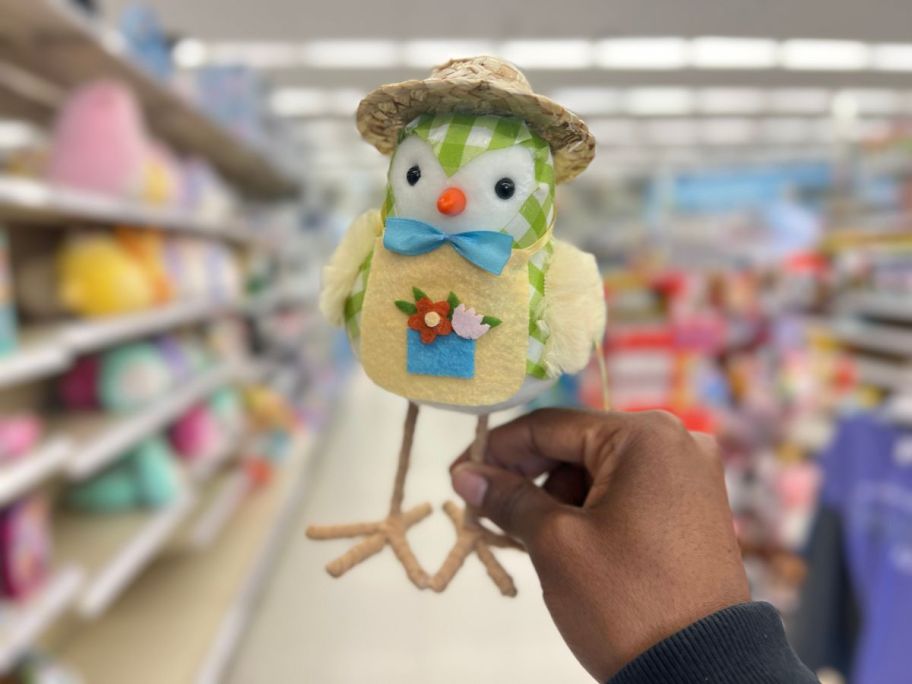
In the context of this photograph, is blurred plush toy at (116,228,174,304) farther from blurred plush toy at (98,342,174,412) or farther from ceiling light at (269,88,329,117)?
ceiling light at (269,88,329,117)

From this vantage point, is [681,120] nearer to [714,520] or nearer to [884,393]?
[884,393]

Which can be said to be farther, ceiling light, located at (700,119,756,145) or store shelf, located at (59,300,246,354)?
ceiling light, located at (700,119,756,145)

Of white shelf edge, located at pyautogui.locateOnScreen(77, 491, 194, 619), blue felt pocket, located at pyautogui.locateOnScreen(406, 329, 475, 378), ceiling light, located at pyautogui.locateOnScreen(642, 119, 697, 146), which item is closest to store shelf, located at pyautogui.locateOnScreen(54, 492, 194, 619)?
white shelf edge, located at pyautogui.locateOnScreen(77, 491, 194, 619)

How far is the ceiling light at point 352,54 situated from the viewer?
4617 mm

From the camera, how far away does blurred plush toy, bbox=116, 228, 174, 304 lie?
2.16 m

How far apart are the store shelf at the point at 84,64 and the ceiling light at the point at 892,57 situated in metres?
1.65

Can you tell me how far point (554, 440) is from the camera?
2.15 ft

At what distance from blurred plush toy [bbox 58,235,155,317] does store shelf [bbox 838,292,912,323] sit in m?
3.38

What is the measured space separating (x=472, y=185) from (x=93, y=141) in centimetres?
174

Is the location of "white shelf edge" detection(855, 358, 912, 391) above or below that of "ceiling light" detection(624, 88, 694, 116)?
below

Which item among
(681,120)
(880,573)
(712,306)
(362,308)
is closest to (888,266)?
(712,306)

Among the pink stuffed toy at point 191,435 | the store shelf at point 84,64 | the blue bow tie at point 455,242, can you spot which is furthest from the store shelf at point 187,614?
the blue bow tie at point 455,242

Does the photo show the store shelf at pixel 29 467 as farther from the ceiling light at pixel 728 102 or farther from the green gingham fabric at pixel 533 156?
the ceiling light at pixel 728 102

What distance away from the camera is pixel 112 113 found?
1878 millimetres
